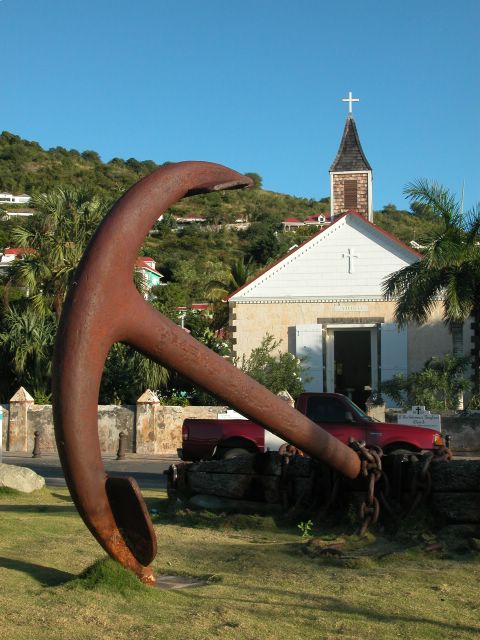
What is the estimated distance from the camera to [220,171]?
19.7 feet

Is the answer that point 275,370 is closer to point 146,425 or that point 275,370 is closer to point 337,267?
point 337,267

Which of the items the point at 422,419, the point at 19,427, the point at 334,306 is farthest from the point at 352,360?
the point at 422,419

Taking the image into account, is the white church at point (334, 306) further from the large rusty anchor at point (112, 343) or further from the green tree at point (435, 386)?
the large rusty anchor at point (112, 343)

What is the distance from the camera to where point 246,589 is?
5.96 m

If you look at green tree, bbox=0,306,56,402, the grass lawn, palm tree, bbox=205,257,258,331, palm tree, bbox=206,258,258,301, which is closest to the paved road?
green tree, bbox=0,306,56,402

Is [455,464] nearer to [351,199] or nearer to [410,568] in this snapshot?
[410,568]

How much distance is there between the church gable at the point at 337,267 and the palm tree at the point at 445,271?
7.64 m

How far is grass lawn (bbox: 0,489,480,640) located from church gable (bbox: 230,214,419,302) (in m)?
23.7

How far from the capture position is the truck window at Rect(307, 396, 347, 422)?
50.2 feet

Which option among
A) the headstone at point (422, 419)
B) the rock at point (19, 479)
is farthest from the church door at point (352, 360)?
the rock at point (19, 479)

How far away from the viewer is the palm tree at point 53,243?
29578mm

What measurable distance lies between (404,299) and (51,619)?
1956cm

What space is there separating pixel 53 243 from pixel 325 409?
56.2 feet

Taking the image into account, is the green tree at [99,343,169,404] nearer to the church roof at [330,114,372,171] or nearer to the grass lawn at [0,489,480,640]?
the church roof at [330,114,372,171]
